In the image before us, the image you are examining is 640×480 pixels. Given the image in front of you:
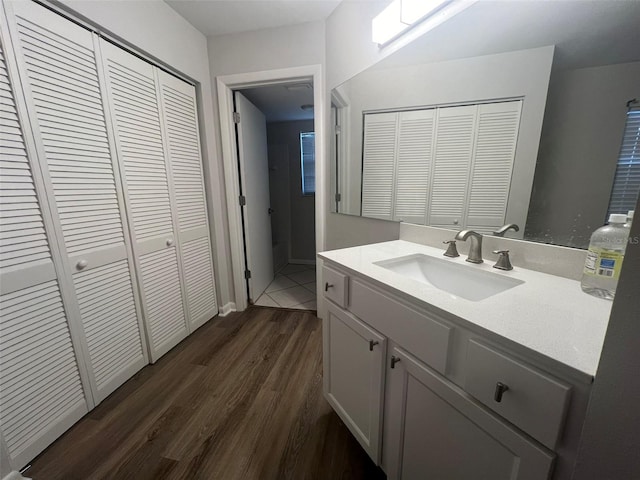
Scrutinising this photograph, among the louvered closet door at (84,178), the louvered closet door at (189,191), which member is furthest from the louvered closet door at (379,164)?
the louvered closet door at (84,178)

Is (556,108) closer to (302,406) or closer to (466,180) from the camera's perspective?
(466,180)

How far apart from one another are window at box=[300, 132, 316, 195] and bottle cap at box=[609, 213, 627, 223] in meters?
3.10

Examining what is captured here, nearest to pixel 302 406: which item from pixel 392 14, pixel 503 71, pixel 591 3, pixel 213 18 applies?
pixel 503 71

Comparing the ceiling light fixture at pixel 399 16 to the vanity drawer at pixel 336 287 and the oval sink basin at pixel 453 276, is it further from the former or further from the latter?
the vanity drawer at pixel 336 287

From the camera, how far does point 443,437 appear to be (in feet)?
2.21

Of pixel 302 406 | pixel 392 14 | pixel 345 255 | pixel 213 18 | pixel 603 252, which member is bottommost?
pixel 302 406

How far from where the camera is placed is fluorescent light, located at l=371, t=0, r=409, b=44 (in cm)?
117

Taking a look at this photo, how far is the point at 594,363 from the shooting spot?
1.39 feet

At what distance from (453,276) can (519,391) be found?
1.88 ft

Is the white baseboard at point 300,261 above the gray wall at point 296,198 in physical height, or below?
below

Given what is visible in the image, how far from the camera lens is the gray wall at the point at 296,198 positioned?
3.50 m

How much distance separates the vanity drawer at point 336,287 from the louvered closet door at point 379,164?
1.88 ft

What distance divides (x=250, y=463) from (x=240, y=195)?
5.90ft

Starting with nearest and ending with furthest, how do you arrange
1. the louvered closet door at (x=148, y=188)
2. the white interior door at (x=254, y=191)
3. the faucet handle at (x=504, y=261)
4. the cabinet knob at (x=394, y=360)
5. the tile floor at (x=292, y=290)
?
the cabinet knob at (x=394, y=360) → the faucet handle at (x=504, y=261) → the louvered closet door at (x=148, y=188) → the white interior door at (x=254, y=191) → the tile floor at (x=292, y=290)
